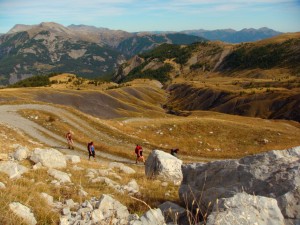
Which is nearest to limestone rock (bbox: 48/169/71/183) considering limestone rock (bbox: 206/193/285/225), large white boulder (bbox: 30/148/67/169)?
large white boulder (bbox: 30/148/67/169)

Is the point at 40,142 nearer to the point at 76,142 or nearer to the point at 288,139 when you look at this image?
the point at 76,142

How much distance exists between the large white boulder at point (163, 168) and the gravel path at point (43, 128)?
2175 cm

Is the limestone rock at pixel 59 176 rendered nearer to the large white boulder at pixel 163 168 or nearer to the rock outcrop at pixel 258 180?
the large white boulder at pixel 163 168

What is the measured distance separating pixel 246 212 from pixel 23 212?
17.3 ft

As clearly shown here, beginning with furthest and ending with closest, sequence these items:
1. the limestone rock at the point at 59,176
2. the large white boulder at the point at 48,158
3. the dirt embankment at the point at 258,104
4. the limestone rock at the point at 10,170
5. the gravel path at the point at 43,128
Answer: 1. the dirt embankment at the point at 258,104
2. the gravel path at the point at 43,128
3. the large white boulder at the point at 48,158
4. the limestone rock at the point at 59,176
5. the limestone rock at the point at 10,170

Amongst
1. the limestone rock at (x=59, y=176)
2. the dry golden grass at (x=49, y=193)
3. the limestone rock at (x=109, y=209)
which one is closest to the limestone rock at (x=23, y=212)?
the dry golden grass at (x=49, y=193)

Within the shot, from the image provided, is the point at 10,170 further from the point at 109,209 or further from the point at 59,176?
the point at 109,209

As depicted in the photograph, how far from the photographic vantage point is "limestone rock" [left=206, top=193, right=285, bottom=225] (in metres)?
5.52

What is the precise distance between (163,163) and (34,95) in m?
102

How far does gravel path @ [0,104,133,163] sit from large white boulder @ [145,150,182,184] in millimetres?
21749

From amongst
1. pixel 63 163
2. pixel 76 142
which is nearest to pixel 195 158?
pixel 76 142

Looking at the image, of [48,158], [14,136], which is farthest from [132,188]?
[14,136]

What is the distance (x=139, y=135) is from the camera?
59.6 m

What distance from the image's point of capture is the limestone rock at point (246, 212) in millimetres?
5518
